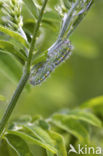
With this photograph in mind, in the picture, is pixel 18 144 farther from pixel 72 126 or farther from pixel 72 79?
pixel 72 79

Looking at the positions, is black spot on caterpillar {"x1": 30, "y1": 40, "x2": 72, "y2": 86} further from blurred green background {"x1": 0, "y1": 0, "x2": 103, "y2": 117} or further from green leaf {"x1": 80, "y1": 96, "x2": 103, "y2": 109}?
blurred green background {"x1": 0, "y1": 0, "x2": 103, "y2": 117}

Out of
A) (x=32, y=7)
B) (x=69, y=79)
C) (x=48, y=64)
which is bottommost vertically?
(x=48, y=64)

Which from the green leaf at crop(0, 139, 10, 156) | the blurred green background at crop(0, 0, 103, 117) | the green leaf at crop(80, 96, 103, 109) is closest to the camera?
the green leaf at crop(0, 139, 10, 156)

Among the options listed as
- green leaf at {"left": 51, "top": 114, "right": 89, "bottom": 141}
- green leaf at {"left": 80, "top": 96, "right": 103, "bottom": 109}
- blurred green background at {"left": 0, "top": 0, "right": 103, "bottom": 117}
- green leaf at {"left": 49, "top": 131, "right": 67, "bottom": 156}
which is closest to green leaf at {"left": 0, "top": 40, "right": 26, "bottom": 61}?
green leaf at {"left": 49, "top": 131, "right": 67, "bottom": 156}

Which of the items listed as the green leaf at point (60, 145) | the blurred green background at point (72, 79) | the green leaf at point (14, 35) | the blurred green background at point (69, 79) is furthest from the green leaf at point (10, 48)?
the blurred green background at point (72, 79)

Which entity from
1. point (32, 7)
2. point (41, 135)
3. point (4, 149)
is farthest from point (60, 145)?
point (32, 7)

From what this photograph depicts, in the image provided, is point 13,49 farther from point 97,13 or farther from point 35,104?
point 97,13
